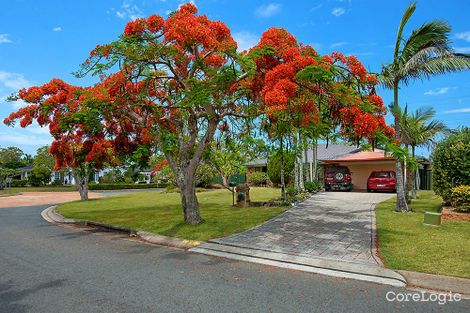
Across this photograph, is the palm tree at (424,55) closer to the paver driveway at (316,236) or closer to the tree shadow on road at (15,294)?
the paver driveway at (316,236)

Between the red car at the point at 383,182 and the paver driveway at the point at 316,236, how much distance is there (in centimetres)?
1078

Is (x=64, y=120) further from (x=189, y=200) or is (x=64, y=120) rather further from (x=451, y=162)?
(x=451, y=162)

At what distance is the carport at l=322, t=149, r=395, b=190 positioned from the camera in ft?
87.0

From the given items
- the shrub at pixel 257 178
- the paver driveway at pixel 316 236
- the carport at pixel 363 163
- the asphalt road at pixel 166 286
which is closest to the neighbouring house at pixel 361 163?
the carport at pixel 363 163

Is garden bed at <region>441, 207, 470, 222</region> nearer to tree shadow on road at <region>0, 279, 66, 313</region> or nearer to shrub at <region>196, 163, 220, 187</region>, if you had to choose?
tree shadow on road at <region>0, 279, 66, 313</region>

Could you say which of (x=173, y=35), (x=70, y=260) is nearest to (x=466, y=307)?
(x=70, y=260)

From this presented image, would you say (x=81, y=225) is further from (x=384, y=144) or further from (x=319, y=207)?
(x=384, y=144)

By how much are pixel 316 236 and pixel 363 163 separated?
70.1ft

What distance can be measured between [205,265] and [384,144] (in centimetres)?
521

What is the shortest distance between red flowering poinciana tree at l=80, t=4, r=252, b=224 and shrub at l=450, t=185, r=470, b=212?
7681mm

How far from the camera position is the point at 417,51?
12.6 meters

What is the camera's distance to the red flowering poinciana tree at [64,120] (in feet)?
37.4

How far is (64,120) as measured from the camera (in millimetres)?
10648

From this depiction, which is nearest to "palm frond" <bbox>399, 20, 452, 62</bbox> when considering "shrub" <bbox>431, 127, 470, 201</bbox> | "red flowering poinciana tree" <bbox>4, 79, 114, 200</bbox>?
"shrub" <bbox>431, 127, 470, 201</bbox>
